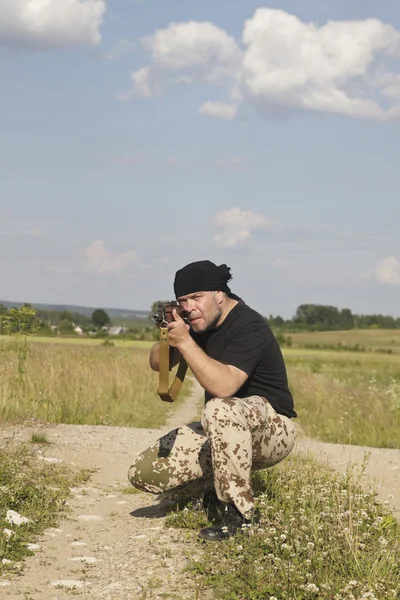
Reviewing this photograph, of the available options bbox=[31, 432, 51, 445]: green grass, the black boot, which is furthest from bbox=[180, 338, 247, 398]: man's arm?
bbox=[31, 432, 51, 445]: green grass

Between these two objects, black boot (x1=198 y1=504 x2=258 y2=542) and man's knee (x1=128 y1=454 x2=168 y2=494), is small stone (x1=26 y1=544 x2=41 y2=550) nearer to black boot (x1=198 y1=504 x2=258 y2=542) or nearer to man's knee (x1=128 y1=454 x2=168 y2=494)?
man's knee (x1=128 y1=454 x2=168 y2=494)

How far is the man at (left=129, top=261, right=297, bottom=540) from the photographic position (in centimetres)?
515

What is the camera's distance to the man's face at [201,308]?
214 inches

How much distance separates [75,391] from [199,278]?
8.35 m

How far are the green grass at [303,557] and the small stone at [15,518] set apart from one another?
113 centimetres

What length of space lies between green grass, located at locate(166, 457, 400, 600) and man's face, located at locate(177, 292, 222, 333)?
1352 millimetres

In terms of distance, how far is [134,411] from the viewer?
1405 centimetres

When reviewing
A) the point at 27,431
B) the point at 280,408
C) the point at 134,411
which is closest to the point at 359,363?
the point at 134,411

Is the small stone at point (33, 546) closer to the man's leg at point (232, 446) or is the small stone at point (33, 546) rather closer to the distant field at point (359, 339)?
the man's leg at point (232, 446)

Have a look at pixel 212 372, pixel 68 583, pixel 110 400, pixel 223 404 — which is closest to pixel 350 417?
pixel 110 400

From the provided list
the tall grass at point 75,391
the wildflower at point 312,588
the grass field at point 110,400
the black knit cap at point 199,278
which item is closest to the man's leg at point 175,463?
the black knit cap at point 199,278

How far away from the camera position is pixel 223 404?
522cm

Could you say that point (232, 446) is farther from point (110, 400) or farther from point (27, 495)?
point (110, 400)

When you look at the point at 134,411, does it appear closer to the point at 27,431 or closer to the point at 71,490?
the point at 27,431
